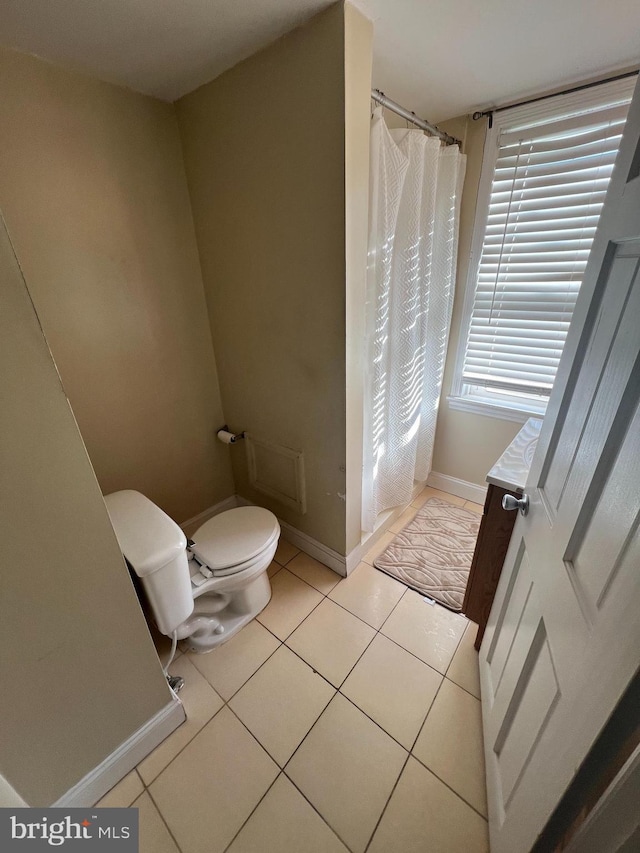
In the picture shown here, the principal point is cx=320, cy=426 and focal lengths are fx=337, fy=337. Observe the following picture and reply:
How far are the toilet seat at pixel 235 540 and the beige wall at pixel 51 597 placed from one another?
38 cm

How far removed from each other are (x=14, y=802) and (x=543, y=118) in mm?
2815

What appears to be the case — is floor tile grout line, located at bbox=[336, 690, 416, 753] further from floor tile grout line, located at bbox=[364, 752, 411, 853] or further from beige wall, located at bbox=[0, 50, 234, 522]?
beige wall, located at bbox=[0, 50, 234, 522]

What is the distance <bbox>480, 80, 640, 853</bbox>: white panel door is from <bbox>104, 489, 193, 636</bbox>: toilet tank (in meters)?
1.01

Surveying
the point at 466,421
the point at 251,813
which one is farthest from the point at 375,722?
the point at 466,421

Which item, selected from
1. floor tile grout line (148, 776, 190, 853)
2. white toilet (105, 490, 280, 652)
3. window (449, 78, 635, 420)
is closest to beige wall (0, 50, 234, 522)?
white toilet (105, 490, 280, 652)

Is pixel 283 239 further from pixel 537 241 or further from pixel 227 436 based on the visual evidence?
pixel 537 241

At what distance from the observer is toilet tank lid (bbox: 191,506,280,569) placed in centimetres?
137

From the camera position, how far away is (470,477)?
7.38 ft

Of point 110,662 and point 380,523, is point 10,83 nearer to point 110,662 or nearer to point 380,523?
point 110,662

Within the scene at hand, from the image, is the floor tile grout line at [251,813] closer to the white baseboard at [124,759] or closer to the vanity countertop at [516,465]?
the white baseboard at [124,759]

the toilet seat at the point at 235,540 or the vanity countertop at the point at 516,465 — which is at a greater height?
the vanity countertop at the point at 516,465

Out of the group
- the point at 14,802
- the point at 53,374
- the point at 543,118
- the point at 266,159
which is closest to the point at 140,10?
the point at 266,159

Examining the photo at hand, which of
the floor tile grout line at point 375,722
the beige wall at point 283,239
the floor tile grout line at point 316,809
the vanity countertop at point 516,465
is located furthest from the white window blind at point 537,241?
the floor tile grout line at point 316,809

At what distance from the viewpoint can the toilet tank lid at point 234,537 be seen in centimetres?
137
